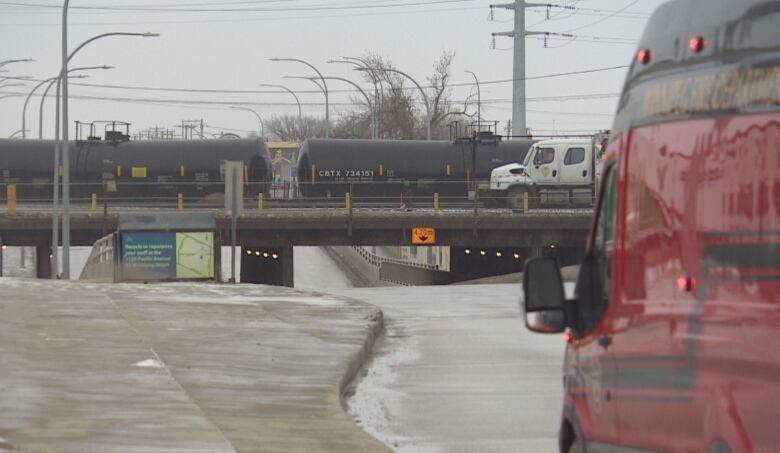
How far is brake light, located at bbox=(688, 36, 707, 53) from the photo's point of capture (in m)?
4.75

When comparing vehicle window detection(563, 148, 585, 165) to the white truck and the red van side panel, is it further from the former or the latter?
the red van side panel

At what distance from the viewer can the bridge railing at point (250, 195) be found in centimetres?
5875

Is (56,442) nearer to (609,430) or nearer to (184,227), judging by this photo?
(609,430)

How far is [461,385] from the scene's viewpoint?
14164 mm

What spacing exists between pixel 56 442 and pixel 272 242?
44.7m

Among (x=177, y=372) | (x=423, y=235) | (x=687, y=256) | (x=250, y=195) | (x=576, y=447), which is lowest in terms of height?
(x=423, y=235)

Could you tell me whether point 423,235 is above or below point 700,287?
below

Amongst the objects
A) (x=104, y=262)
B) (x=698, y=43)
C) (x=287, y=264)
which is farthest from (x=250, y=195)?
(x=698, y=43)

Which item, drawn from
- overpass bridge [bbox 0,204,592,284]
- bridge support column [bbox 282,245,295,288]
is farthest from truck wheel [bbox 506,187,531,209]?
bridge support column [bbox 282,245,295,288]

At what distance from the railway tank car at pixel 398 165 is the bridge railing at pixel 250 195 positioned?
0.05m

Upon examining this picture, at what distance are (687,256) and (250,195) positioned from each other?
56.9 metres

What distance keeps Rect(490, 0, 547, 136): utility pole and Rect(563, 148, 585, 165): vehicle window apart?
599 inches

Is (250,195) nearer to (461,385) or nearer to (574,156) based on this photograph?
(574,156)

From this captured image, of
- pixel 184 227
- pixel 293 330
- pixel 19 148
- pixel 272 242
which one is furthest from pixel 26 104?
pixel 293 330
